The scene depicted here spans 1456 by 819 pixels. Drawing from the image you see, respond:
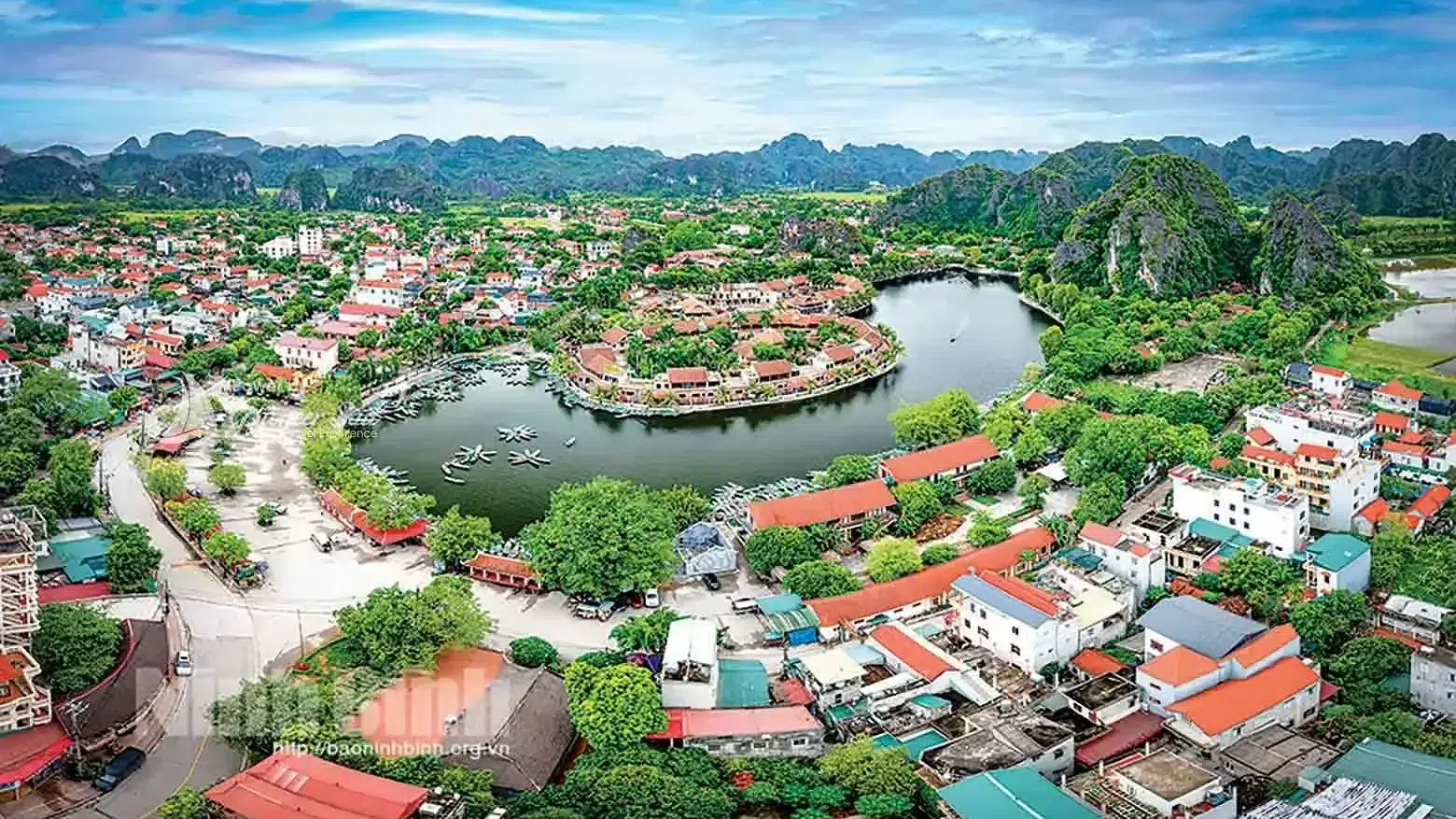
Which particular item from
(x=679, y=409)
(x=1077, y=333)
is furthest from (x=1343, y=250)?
(x=679, y=409)

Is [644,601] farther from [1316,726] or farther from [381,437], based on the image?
[381,437]

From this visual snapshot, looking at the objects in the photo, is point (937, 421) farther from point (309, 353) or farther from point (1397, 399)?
point (309, 353)

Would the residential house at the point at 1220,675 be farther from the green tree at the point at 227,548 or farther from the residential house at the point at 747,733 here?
the green tree at the point at 227,548

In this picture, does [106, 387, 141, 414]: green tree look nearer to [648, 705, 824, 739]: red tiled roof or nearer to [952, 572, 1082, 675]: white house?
[648, 705, 824, 739]: red tiled roof

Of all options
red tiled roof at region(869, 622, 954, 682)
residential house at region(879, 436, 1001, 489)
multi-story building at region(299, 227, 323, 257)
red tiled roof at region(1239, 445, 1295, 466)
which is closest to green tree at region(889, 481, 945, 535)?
residential house at region(879, 436, 1001, 489)

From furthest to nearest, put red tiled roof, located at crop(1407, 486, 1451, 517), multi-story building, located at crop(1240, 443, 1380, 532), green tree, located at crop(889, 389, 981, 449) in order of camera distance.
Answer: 1. green tree, located at crop(889, 389, 981, 449)
2. red tiled roof, located at crop(1407, 486, 1451, 517)
3. multi-story building, located at crop(1240, 443, 1380, 532)

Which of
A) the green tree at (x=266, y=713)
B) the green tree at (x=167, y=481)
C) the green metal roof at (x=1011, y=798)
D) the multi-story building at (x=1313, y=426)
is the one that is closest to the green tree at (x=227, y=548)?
the green tree at (x=167, y=481)
